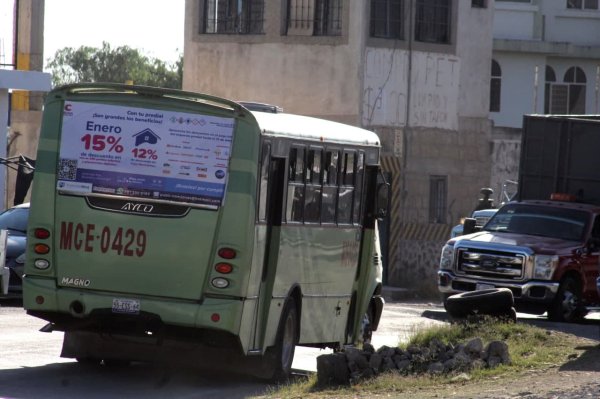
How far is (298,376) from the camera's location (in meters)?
15.5

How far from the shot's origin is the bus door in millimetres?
14164

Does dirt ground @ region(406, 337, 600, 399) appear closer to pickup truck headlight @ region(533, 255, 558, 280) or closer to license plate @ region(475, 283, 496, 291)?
pickup truck headlight @ region(533, 255, 558, 280)

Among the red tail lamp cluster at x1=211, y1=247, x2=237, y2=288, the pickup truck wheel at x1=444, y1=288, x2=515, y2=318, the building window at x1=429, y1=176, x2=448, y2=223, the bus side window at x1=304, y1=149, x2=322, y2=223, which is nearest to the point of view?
the red tail lamp cluster at x1=211, y1=247, x2=237, y2=288

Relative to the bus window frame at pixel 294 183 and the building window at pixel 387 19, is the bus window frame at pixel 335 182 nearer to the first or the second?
the bus window frame at pixel 294 183

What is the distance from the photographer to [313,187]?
50.4 ft

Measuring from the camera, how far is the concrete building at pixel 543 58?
4812cm

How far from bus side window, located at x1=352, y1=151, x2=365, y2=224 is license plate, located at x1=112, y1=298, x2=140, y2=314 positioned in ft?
11.5

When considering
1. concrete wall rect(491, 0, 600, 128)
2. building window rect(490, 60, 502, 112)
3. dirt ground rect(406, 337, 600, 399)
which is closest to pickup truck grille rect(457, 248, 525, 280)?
dirt ground rect(406, 337, 600, 399)

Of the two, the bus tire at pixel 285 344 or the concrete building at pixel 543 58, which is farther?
the concrete building at pixel 543 58

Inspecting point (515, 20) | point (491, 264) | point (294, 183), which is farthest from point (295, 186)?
point (515, 20)

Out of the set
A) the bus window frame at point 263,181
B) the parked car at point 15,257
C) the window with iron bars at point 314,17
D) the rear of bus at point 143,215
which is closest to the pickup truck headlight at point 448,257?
the parked car at point 15,257

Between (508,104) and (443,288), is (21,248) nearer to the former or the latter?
(443,288)

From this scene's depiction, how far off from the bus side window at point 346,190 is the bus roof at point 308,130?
20 centimetres

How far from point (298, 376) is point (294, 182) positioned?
2100 millimetres
